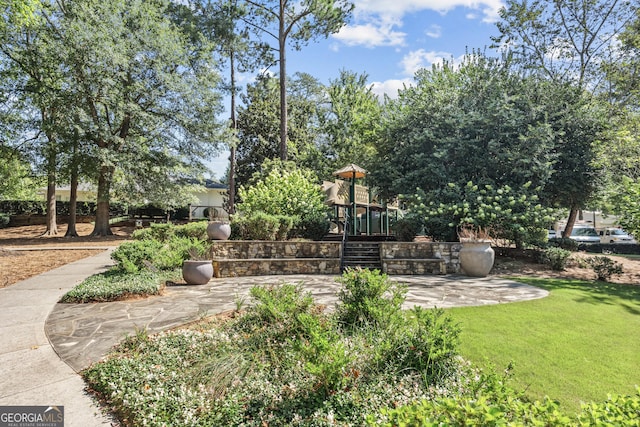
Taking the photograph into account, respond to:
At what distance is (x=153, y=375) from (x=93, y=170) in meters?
16.8

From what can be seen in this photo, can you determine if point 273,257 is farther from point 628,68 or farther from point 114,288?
point 628,68

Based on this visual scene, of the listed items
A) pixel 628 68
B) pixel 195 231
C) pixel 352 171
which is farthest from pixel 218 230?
pixel 628 68

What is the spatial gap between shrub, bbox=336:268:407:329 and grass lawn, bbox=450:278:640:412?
799mm

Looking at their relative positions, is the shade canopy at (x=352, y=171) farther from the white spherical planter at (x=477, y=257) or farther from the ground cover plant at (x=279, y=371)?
the ground cover plant at (x=279, y=371)

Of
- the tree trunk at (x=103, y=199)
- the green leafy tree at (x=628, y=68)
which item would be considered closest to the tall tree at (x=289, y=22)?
the tree trunk at (x=103, y=199)

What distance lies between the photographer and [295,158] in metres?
22.2

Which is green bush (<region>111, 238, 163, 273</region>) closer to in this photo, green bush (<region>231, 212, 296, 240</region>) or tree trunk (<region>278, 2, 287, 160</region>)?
green bush (<region>231, 212, 296, 240</region>)

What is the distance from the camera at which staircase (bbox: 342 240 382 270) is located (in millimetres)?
9391

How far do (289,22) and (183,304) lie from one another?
15.3 m

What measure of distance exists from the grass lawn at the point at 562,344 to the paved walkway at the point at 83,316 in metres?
0.78

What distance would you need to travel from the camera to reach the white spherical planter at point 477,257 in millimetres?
8430

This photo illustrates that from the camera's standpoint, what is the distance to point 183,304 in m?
5.45

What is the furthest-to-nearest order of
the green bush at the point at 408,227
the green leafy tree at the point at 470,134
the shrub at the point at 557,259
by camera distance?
the green bush at the point at 408,227 → the green leafy tree at the point at 470,134 → the shrub at the point at 557,259

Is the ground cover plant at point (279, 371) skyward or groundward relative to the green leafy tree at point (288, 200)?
groundward
